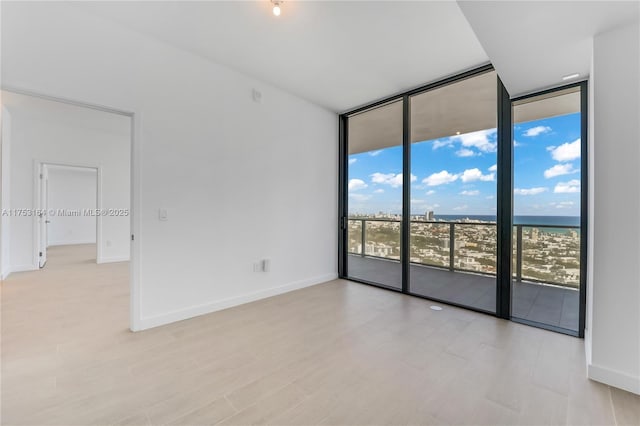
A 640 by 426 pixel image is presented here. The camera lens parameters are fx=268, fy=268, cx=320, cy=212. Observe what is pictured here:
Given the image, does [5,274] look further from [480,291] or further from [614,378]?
[614,378]

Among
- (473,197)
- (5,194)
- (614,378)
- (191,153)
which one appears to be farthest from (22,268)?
(614,378)

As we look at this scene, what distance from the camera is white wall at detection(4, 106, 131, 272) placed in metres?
5.04

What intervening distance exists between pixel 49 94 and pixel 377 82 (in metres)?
3.33

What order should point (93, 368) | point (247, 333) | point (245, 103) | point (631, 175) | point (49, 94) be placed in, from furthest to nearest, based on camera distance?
1. point (245, 103)
2. point (247, 333)
3. point (49, 94)
4. point (93, 368)
5. point (631, 175)

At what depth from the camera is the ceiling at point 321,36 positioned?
A: 2.23 metres

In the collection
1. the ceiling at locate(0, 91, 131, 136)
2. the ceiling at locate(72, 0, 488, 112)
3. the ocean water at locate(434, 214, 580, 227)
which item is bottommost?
the ocean water at locate(434, 214, 580, 227)

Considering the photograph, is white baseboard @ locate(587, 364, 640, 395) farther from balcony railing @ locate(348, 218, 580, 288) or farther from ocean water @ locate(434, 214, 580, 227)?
ocean water @ locate(434, 214, 580, 227)

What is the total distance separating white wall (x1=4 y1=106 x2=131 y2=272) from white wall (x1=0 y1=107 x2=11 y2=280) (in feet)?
0.46

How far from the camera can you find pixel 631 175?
1.77 meters

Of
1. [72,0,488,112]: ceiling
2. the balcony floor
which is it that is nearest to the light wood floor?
the balcony floor

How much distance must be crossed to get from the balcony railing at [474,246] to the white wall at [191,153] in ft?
5.23

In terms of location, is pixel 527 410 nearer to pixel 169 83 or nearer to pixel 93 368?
pixel 93 368

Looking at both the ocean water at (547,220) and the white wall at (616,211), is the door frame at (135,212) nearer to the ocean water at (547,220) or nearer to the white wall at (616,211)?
the white wall at (616,211)

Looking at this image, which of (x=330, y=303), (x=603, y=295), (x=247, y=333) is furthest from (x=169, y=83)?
(x=603, y=295)
